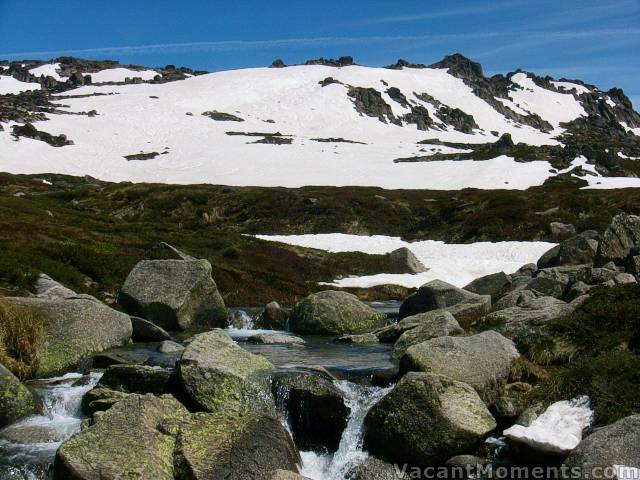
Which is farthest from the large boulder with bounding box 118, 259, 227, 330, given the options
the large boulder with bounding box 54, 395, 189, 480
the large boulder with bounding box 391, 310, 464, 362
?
the large boulder with bounding box 54, 395, 189, 480

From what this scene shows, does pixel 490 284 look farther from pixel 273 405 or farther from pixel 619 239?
pixel 273 405

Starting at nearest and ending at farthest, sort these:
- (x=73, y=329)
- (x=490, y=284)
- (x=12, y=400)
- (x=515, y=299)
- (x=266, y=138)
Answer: (x=12, y=400)
(x=73, y=329)
(x=515, y=299)
(x=490, y=284)
(x=266, y=138)

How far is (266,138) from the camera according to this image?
431 feet

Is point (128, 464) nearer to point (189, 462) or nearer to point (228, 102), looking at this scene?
point (189, 462)

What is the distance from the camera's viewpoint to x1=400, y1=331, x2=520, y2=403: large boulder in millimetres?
13023

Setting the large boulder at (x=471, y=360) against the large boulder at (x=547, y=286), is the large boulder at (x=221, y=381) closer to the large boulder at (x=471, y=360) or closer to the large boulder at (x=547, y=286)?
the large boulder at (x=471, y=360)

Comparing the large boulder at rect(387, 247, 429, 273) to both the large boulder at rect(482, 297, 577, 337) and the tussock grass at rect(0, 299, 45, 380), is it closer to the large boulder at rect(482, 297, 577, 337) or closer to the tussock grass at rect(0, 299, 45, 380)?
the large boulder at rect(482, 297, 577, 337)

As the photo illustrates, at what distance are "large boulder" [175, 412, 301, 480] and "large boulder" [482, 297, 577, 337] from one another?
24.7 feet

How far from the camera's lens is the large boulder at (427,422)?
1145 centimetres

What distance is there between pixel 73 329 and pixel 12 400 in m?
4.02

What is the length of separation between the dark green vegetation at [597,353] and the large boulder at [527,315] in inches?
29.5

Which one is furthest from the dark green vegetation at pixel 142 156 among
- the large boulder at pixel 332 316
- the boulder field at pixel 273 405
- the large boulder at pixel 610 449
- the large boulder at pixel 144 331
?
the large boulder at pixel 610 449

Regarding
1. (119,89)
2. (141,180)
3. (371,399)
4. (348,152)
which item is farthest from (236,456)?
(119,89)

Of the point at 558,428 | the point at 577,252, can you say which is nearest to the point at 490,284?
the point at 577,252
